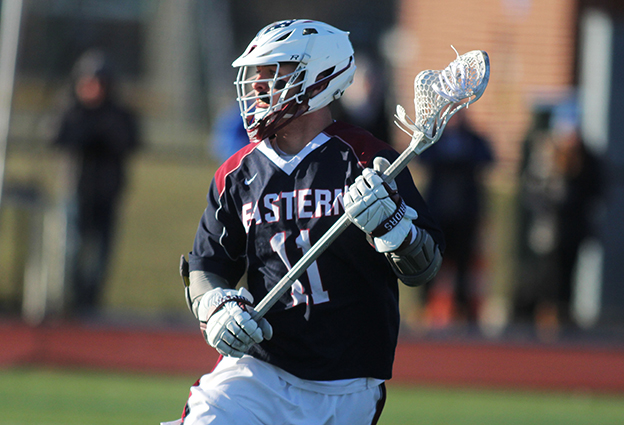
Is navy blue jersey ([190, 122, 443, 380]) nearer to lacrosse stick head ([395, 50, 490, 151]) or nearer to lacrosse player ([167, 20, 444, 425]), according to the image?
lacrosse player ([167, 20, 444, 425])

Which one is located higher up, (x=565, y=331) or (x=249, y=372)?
(x=249, y=372)

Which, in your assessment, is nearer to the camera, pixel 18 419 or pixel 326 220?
pixel 326 220

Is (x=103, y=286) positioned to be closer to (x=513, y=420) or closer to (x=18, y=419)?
(x=18, y=419)

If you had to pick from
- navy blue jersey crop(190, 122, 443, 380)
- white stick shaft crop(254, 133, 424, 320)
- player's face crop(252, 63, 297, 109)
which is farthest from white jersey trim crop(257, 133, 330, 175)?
white stick shaft crop(254, 133, 424, 320)

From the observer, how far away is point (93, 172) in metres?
7.84

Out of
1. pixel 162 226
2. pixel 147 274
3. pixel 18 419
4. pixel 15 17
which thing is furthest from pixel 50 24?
pixel 18 419

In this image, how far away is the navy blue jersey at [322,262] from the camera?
297cm

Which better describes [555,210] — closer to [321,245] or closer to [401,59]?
[321,245]

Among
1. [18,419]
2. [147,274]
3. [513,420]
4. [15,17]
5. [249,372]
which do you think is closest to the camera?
[249,372]

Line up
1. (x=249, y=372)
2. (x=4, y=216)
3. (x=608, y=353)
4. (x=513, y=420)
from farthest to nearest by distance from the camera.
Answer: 1. (x=4, y=216)
2. (x=608, y=353)
3. (x=513, y=420)
4. (x=249, y=372)

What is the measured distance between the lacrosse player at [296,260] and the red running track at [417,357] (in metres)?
4.27

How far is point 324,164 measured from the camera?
3027 millimetres

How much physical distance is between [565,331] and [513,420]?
2.17 metres

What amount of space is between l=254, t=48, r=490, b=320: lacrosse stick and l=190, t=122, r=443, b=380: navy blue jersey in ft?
0.43
